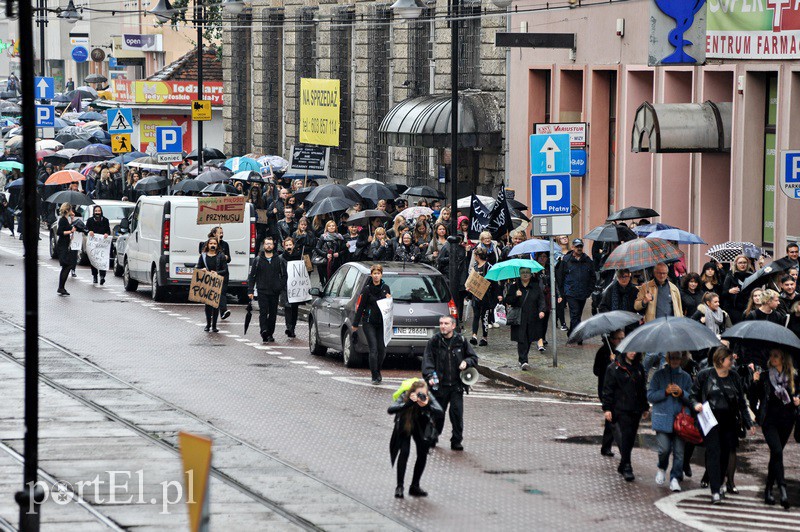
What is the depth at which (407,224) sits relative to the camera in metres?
30.1

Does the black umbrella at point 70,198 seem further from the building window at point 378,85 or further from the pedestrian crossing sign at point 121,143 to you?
the building window at point 378,85

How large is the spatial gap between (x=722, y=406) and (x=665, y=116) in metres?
A: 13.2

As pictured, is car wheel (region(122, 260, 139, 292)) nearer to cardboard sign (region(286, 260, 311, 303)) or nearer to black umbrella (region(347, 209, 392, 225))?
black umbrella (region(347, 209, 392, 225))

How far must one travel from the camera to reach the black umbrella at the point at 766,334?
14375 millimetres

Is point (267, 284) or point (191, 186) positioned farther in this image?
point (191, 186)

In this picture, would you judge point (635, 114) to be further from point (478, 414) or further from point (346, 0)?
point (346, 0)

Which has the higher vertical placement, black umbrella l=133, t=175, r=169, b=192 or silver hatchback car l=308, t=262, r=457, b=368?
black umbrella l=133, t=175, r=169, b=192

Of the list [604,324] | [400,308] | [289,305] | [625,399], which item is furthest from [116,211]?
[625,399]

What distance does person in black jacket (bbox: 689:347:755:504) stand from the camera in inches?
557

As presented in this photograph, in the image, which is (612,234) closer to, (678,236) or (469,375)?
(678,236)

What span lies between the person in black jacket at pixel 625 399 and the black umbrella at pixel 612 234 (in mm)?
8787

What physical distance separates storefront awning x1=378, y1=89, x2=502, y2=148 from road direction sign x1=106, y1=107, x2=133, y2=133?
9131 mm

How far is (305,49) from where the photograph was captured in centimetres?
4794

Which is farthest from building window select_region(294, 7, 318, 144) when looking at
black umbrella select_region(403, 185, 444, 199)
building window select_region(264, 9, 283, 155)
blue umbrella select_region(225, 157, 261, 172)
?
black umbrella select_region(403, 185, 444, 199)
